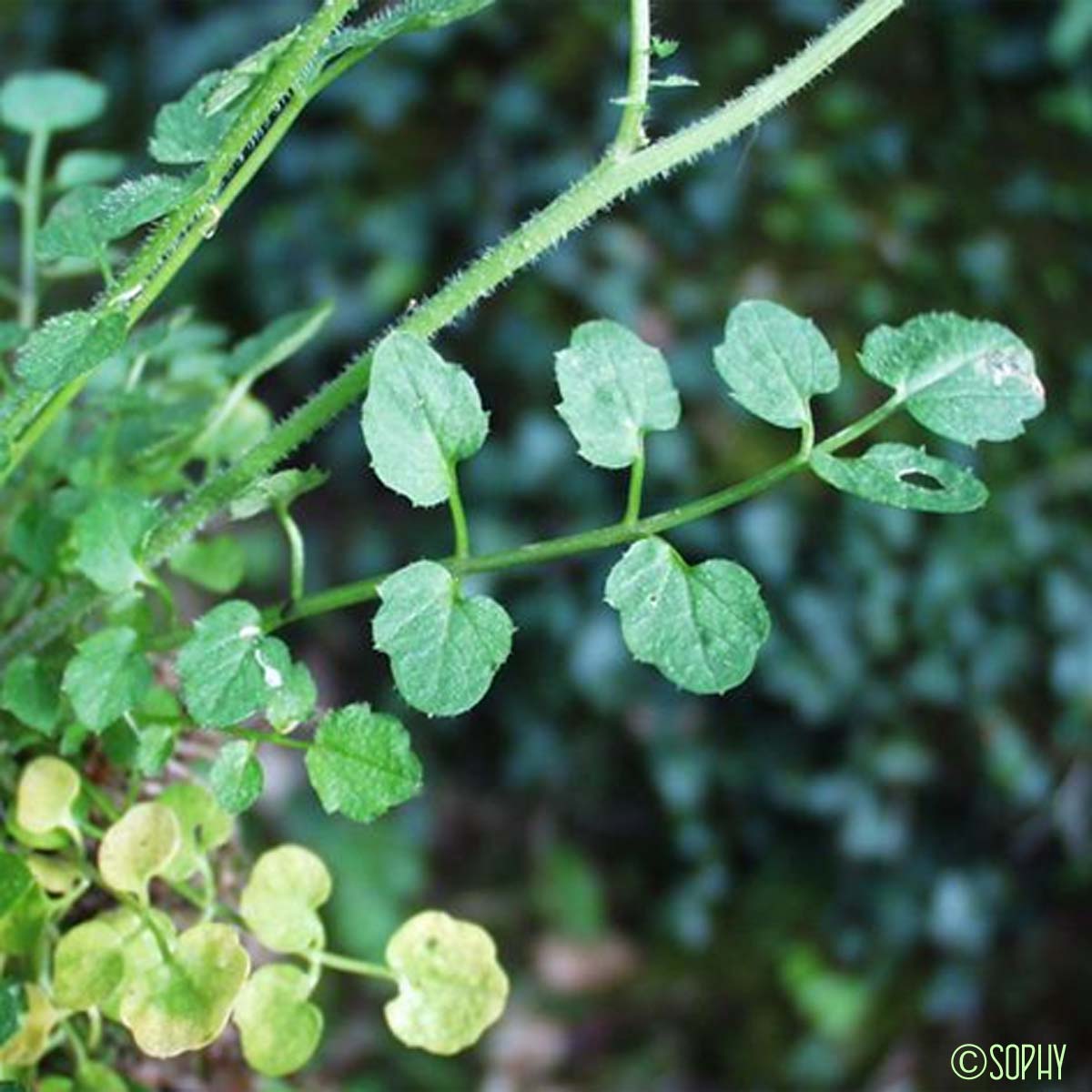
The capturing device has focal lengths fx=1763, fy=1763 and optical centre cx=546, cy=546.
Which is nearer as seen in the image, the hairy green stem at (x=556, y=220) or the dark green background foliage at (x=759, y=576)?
the hairy green stem at (x=556, y=220)

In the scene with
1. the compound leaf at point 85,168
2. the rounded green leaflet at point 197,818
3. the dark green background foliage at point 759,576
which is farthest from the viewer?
the dark green background foliage at point 759,576

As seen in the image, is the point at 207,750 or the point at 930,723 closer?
the point at 207,750

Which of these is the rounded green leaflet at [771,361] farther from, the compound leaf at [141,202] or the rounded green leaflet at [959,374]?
the compound leaf at [141,202]

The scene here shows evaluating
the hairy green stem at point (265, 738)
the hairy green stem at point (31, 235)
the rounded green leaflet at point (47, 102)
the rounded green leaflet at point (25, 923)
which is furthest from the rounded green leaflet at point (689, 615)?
the rounded green leaflet at point (47, 102)

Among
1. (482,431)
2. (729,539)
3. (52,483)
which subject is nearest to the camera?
(482,431)

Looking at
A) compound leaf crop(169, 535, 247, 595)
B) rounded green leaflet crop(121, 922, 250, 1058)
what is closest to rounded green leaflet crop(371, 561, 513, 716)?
rounded green leaflet crop(121, 922, 250, 1058)

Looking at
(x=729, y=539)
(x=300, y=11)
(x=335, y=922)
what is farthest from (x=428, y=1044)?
(x=300, y=11)

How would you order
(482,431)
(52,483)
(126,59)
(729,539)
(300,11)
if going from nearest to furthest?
(482,431) → (52,483) → (729,539) → (300,11) → (126,59)

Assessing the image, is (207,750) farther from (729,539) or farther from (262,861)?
(729,539)

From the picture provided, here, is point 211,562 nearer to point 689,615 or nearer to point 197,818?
point 197,818
